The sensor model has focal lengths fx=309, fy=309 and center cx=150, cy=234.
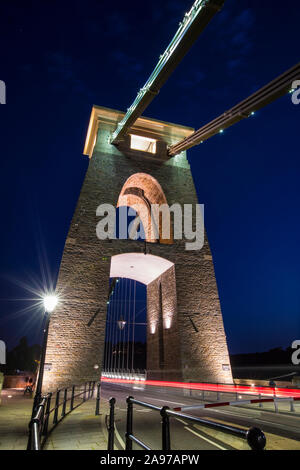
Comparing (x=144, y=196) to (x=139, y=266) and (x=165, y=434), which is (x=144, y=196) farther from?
(x=165, y=434)

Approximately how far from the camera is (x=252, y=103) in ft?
49.6

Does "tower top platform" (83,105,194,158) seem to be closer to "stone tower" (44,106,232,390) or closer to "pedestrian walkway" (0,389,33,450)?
"stone tower" (44,106,232,390)

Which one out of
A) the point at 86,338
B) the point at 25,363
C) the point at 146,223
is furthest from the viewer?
the point at 25,363

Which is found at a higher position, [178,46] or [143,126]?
[143,126]

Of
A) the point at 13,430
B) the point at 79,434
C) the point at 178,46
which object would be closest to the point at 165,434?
the point at 79,434

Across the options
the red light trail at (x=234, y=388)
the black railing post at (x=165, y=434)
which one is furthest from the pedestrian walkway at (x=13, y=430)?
the red light trail at (x=234, y=388)

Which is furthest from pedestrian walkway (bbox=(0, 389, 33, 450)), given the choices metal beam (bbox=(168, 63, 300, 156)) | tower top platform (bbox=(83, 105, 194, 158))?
tower top platform (bbox=(83, 105, 194, 158))

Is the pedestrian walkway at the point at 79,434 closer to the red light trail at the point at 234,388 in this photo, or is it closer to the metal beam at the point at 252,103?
the red light trail at the point at 234,388

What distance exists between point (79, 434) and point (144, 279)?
15658mm

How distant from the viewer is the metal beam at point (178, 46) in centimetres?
1198

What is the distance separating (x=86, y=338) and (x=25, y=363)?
145ft
